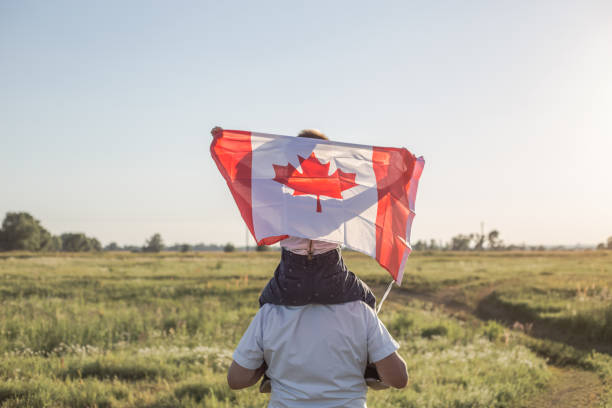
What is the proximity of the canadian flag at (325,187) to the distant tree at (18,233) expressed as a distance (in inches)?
4586

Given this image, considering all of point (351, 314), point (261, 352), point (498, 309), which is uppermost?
point (351, 314)

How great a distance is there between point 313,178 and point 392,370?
118 centimetres

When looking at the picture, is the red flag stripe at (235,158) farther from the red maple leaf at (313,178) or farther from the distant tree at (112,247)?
the distant tree at (112,247)

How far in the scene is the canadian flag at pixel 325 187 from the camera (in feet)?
8.43

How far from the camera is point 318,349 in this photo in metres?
2.36

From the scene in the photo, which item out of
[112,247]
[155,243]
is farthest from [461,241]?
[112,247]

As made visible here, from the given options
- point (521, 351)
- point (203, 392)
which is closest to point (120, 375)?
point (203, 392)

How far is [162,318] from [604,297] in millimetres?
15203

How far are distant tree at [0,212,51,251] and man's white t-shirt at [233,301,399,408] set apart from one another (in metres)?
117

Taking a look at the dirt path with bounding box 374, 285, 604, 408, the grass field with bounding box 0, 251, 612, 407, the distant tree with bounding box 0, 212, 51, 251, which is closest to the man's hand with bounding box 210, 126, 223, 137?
the grass field with bounding box 0, 251, 612, 407

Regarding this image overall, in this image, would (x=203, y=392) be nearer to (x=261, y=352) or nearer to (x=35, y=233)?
(x=261, y=352)

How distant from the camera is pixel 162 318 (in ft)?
41.3

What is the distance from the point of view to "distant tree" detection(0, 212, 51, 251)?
100 m

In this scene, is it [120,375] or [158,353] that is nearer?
[120,375]
